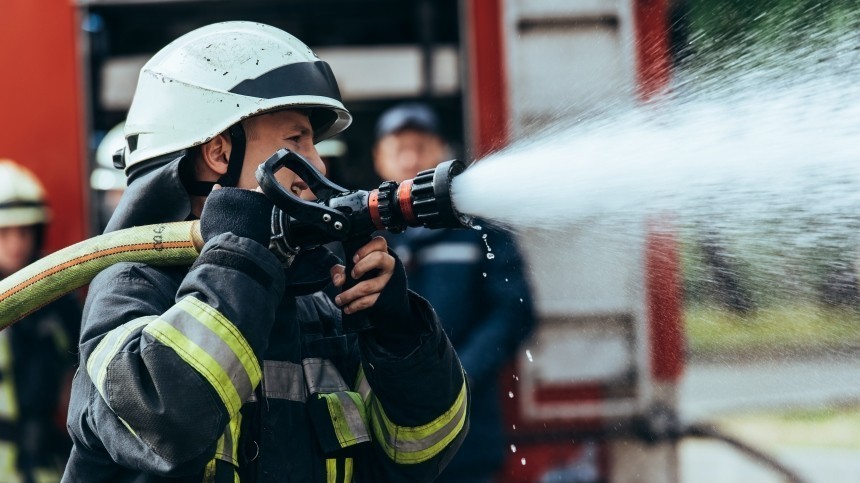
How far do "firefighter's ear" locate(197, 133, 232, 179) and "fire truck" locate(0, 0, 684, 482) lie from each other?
2263 millimetres

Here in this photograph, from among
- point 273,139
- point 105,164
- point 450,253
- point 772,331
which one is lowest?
point 772,331

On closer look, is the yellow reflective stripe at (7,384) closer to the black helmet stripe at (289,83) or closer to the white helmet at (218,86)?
the white helmet at (218,86)

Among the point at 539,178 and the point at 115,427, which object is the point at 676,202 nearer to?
the point at 539,178

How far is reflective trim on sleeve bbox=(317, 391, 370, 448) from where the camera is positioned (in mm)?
2258

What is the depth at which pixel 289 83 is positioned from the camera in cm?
238

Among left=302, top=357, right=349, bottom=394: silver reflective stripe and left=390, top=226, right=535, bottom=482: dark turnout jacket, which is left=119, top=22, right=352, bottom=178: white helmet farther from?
left=390, top=226, right=535, bottom=482: dark turnout jacket

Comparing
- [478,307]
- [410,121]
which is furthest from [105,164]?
[478,307]

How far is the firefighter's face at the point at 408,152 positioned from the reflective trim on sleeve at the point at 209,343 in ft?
8.15

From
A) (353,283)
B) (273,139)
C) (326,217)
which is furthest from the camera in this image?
(273,139)

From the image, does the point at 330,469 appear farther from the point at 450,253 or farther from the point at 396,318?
Answer: the point at 450,253

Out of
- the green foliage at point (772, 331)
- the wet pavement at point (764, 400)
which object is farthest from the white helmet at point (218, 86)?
the wet pavement at point (764, 400)

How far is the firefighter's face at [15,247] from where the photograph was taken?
188 inches

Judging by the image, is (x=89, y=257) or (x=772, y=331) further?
(x=772, y=331)

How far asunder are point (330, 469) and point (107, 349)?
19.9 inches
